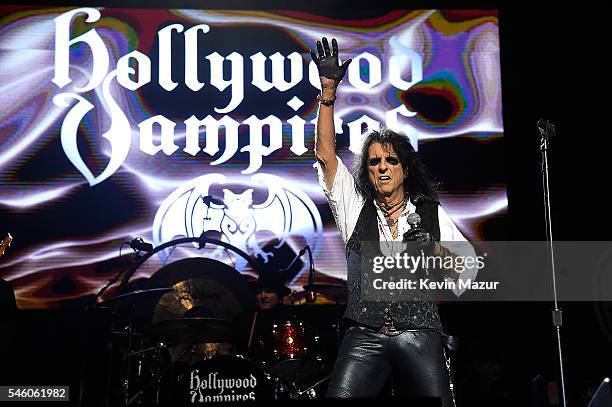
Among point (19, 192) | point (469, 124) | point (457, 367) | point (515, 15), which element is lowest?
point (457, 367)

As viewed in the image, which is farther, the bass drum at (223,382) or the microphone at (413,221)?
the bass drum at (223,382)

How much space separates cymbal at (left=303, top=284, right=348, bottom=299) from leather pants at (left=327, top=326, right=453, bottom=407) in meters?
2.09

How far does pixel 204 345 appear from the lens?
4883mm

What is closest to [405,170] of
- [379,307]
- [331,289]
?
[379,307]

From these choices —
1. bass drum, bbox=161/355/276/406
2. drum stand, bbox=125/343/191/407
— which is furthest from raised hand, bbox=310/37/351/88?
drum stand, bbox=125/343/191/407

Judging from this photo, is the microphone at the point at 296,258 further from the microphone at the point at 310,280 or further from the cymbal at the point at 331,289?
the cymbal at the point at 331,289

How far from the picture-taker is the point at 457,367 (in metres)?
5.67

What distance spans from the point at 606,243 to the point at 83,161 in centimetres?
405

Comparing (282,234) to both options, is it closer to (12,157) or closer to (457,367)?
(457,367)

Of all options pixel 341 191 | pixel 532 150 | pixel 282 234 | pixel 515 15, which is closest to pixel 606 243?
pixel 532 150

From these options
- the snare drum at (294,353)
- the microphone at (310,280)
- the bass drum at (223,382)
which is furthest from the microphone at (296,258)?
the bass drum at (223,382)

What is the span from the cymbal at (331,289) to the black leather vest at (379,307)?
6.28ft

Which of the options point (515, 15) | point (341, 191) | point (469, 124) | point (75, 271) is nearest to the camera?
point (341, 191)

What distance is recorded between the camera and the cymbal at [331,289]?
4977mm
